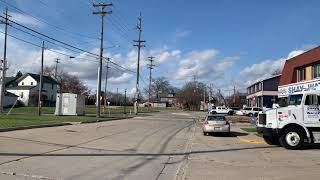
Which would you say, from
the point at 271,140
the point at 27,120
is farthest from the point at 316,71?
the point at 27,120

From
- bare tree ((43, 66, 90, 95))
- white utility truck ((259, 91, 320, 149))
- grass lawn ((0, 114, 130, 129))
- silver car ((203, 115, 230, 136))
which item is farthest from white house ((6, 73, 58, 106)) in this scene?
white utility truck ((259, 91, 320, 149))

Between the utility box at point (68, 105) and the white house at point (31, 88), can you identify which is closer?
the utility box at point (68, 105)

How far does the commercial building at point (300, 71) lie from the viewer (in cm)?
3300

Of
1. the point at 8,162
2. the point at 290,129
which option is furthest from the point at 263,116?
the point at 8,162

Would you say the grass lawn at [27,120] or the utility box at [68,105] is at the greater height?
the utility box at [68,105]

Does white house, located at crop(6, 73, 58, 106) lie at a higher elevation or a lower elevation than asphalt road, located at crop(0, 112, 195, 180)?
higher

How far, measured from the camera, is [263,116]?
20750mm

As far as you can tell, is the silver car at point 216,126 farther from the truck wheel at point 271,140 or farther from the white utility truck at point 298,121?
the white utility truck at point 298,121

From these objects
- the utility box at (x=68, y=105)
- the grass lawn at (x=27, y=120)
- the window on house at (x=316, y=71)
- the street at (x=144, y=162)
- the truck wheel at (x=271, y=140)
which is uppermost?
the window on house at (x=316, y=71)

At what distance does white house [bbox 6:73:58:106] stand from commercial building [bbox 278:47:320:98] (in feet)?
259

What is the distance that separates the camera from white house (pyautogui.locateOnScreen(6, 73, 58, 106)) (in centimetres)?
10812

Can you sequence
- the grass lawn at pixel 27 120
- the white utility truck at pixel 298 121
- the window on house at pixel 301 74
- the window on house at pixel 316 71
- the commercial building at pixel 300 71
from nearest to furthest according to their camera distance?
the white utility truck at pixel 298 121, the grass lawn at pixel 27 120, the commercial building at pixel 300 71, the window on house at pixel 316 71, the window on house at pixel 301 74

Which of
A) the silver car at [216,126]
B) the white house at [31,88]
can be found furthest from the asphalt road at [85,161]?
the white house at [31,88]

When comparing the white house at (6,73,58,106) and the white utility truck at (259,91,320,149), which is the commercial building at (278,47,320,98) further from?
the white house at (6,73,58,106)
